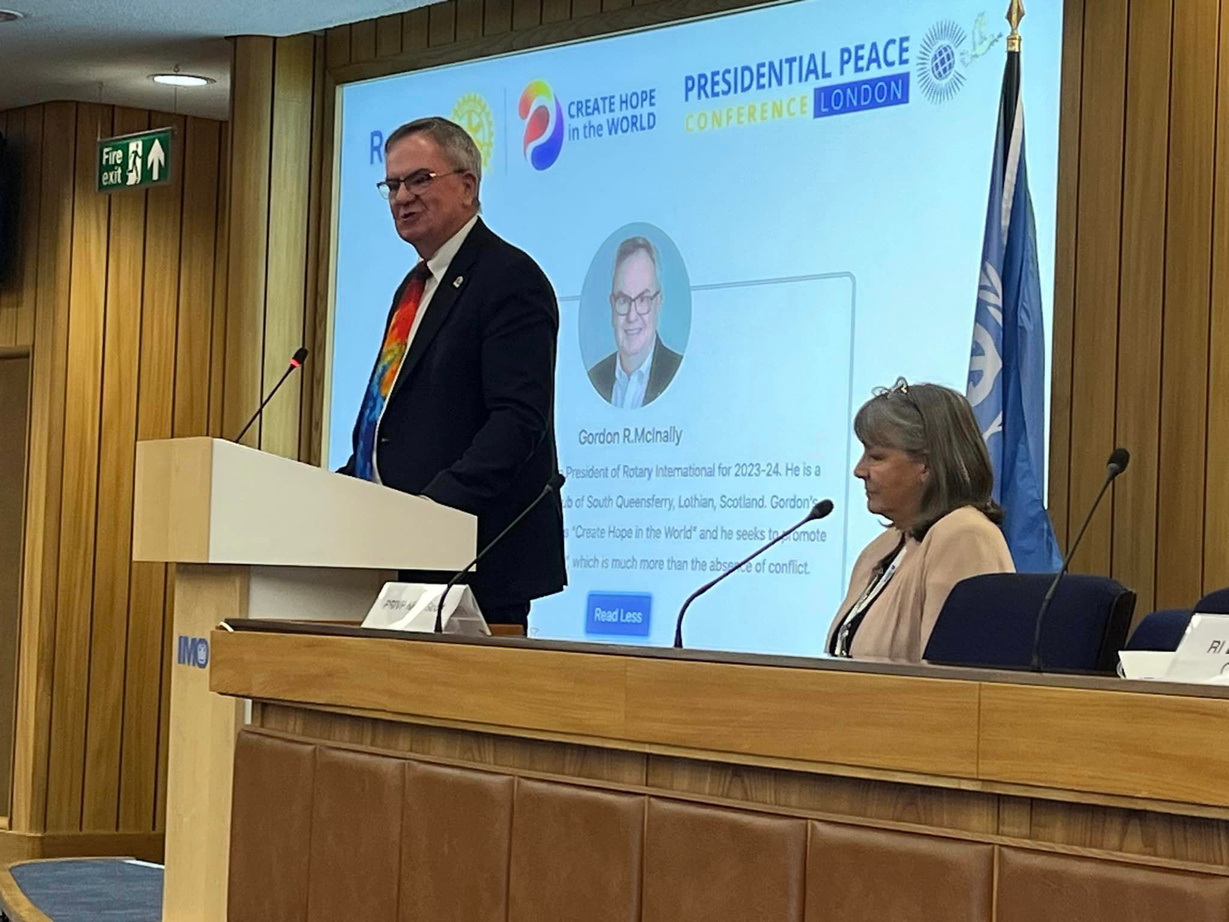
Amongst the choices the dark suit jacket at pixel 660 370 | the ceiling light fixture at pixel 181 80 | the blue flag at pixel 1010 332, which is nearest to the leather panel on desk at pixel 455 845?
the blue flag at pixel 1010 332

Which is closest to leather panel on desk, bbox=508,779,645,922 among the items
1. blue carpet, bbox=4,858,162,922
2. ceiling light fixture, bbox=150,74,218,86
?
blue carpet, bbox=4,858,162,922

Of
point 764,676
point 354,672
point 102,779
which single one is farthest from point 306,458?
point 764,676

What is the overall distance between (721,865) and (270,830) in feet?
3.04

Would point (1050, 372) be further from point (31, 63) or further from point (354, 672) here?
point (31, 63)

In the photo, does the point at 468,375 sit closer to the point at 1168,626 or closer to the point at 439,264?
the point at 439,264

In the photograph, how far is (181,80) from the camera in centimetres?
721

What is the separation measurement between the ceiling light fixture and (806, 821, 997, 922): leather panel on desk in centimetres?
585

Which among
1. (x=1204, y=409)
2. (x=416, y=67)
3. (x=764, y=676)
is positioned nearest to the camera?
(x=764, y=676)

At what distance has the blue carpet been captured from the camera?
13.5 ft

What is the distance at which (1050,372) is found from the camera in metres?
4.69

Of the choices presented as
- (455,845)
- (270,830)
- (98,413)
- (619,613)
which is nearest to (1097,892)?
(455,845)

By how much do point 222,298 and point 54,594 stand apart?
54.4 inches

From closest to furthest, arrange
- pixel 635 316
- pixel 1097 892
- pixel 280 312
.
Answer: pixel 1097 892 → pixel 635 316 → pixel 280 312

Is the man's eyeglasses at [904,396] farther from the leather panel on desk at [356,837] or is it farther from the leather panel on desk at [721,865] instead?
the leather panel on desk at [721,865]
